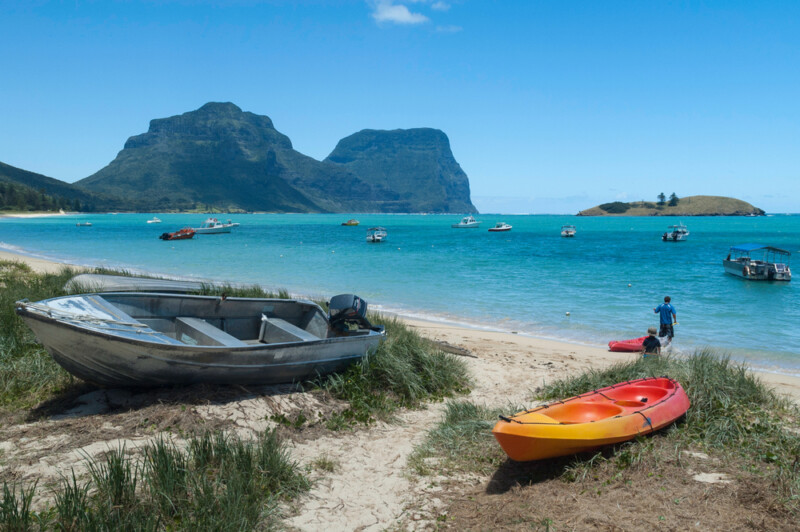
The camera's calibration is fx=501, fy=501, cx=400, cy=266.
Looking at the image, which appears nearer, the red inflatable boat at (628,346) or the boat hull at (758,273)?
the red inflatable boat at (628,346)

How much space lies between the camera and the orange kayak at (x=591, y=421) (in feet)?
17.5

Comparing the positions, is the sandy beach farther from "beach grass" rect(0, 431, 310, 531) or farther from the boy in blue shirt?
the boy in blue shirt

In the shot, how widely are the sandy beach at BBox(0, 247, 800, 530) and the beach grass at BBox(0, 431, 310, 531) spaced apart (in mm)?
367

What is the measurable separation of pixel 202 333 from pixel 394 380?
10.4 ft

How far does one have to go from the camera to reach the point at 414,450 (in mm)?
6180

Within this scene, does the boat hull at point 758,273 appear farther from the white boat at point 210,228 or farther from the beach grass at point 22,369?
the white boat at point 210,228

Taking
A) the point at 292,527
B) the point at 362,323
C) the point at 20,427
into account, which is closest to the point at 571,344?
the point at 362,323

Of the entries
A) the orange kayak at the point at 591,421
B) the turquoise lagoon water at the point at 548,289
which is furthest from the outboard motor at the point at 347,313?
the turquoise lagoon water at the point at 548,289

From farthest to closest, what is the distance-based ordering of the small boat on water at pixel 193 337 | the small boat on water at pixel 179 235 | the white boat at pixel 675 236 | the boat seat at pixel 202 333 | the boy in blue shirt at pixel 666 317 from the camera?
the white boat at pixel 675 236 < the small boat on water at pixel 179 235 < the boy in blue shirt at pixel 666 317 < the boat seat at pixel 202 333 < the small boat on water at pixel 193 337

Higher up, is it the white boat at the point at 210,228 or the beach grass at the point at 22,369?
the white boat at the point at 210,228

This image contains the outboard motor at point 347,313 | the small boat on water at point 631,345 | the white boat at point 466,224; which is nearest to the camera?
the outboard motor at point 347,313

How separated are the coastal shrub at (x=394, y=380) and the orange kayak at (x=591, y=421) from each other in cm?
240

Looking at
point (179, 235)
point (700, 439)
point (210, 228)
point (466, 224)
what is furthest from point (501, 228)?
point (700, 439)

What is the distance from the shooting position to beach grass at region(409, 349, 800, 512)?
5355mm
